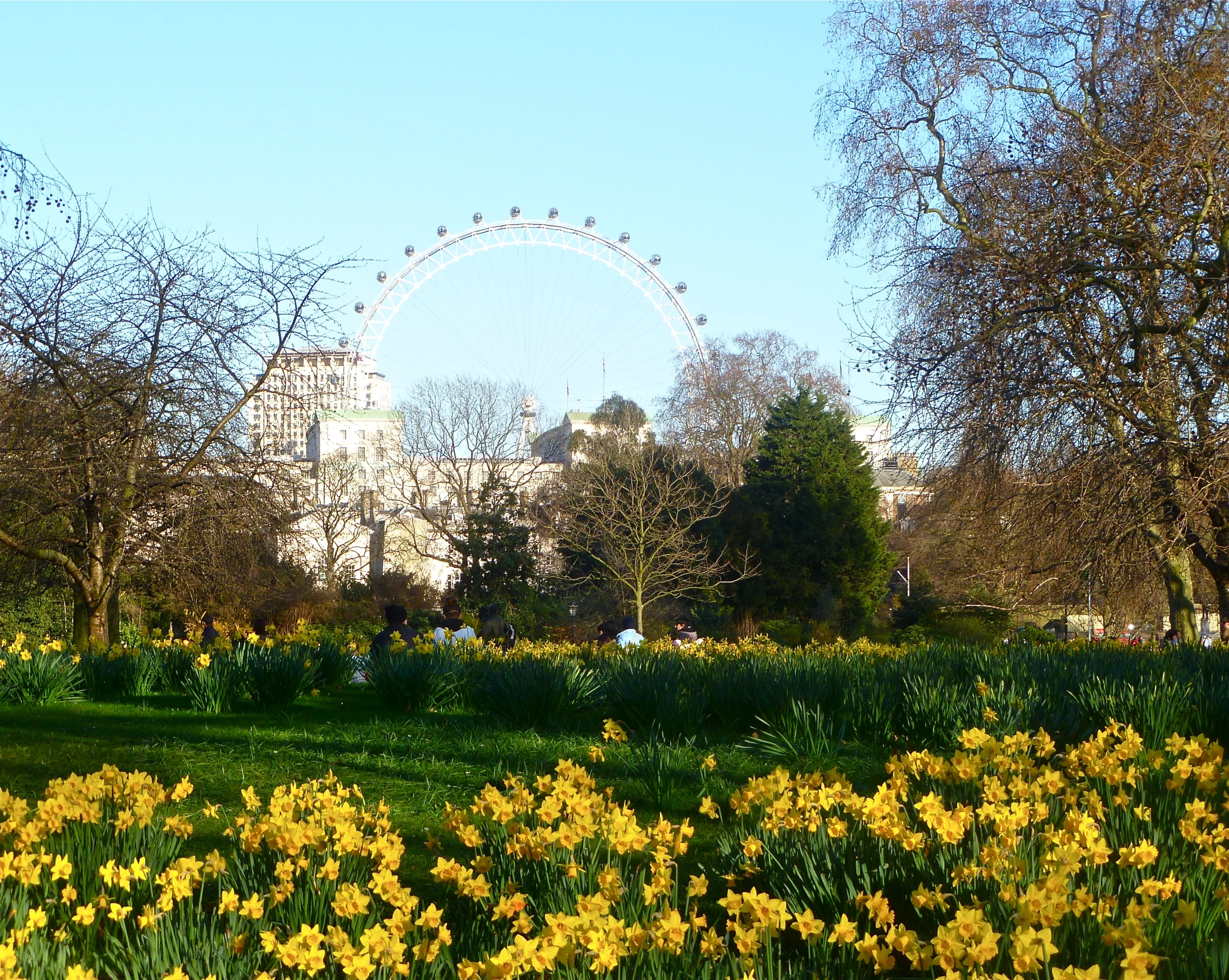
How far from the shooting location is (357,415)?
40125 mm

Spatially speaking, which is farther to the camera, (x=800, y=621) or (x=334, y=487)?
(x=334, y=487)

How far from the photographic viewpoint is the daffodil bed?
2.71 meters

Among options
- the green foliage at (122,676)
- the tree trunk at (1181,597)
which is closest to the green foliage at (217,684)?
the green foliage at (122,676)

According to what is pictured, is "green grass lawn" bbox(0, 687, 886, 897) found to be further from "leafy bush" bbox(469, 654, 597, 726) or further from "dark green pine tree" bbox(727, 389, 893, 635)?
"dark green pine tree" bbox(727, 389, 893, 635)

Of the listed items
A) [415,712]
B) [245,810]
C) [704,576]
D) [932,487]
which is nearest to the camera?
[245,810]

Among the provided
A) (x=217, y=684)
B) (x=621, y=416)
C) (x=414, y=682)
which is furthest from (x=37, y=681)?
(x=621, y=416)

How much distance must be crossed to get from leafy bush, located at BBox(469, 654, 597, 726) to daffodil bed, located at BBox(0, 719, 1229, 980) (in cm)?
226

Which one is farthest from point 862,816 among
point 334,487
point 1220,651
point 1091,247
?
point 334,487

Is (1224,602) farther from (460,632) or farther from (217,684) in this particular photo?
(217,684)

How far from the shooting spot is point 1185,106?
447 inches

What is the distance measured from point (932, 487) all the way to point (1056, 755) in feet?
30.2

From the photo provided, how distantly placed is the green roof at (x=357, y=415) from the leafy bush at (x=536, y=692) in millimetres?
6497

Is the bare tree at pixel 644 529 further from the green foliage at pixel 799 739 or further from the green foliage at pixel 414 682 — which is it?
the green foliage at pixel 799 739

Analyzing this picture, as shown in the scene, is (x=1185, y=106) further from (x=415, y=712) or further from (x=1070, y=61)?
(x=415, y=712)
